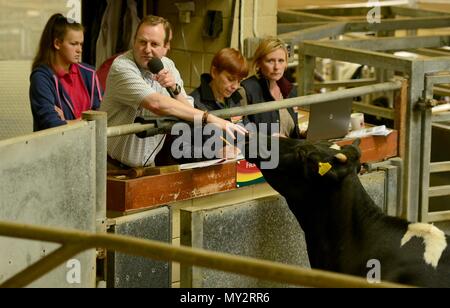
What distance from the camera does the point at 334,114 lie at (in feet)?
18.7

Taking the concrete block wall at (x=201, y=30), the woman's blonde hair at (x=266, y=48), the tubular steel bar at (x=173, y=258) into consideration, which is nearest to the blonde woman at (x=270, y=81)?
the woman's blonde hair at (x=266, y=48)

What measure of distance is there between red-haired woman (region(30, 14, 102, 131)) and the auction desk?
2.54 ft

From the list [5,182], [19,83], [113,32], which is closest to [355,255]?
[5,182]

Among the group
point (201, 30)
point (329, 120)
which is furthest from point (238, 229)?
point (201, 30)

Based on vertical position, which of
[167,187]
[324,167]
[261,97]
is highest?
[261,97]

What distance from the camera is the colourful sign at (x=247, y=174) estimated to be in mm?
5223

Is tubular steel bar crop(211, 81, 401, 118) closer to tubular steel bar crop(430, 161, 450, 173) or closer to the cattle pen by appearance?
the cattle pen

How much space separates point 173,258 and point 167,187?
6.36ft

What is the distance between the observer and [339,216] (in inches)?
188

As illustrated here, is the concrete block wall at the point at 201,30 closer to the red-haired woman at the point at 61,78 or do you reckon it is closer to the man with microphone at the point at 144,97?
the red-haired woman at the point at 61,78

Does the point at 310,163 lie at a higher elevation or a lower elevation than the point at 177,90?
lower

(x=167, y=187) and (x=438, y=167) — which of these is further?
(x=438, y=167)

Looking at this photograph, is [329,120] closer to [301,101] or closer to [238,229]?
[301,101]

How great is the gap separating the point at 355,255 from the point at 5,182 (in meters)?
1.58
